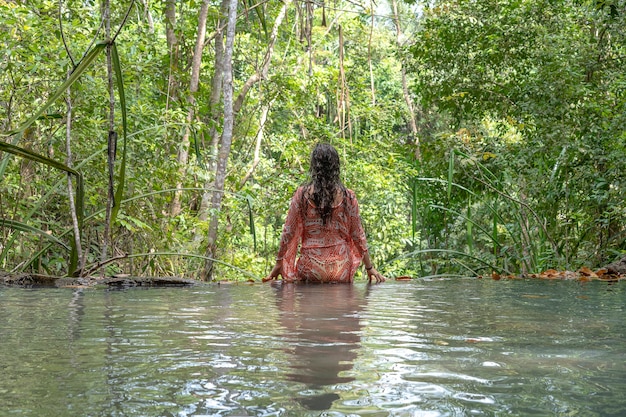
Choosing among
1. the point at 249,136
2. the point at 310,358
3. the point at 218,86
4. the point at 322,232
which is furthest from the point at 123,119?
the point at 249,136

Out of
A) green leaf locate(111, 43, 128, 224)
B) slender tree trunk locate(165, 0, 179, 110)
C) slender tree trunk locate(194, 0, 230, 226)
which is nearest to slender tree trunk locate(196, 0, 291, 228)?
slender tree trunk locate(194, 0, 230, 226)

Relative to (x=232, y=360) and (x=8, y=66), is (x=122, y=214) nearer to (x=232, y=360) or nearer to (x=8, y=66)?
(x=8, y=66)

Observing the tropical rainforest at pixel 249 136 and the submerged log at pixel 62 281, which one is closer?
the submerged log at pixel 62 281

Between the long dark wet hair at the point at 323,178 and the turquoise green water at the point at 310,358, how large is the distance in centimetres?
191

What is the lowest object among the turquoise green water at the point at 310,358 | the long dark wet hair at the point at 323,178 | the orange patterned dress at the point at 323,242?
the turquoise green water at the point at 310,358

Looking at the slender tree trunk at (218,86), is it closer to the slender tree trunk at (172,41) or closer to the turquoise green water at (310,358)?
the slender tree trunk at (172,41)

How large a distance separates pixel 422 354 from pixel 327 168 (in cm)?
377

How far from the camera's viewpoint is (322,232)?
6.35 m

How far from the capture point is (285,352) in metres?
2.41

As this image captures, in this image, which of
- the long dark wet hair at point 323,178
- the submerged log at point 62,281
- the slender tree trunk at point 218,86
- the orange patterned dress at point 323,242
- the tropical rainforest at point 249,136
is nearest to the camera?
the submerged log at point 62,281

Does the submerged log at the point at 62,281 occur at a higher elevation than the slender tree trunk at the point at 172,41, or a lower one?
lower

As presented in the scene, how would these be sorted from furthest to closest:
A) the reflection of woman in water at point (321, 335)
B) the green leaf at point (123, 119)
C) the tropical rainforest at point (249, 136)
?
the tropical rainforest at point (249, 136), the green leaf at point (123, 119), the reflection of woman in water at point (321, 335)

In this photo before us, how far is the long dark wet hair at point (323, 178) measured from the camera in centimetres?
605

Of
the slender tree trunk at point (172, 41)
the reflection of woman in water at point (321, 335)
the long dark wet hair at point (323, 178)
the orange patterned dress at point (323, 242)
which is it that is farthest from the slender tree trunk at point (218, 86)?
the reflection of woman in water at point (321, 335)
